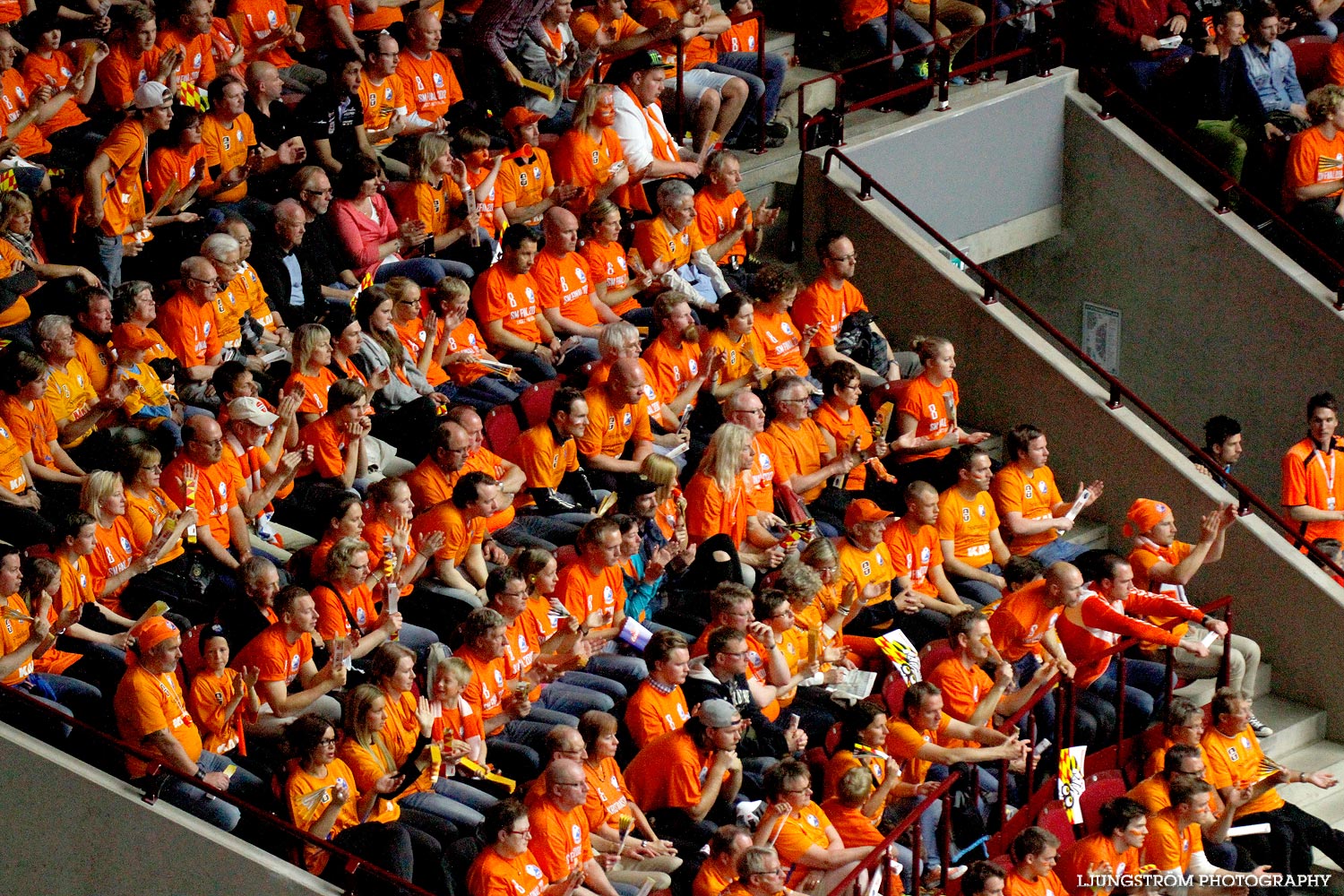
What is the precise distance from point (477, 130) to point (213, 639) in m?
4.25

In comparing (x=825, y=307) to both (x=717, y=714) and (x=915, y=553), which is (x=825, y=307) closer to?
(x=915, y=553)

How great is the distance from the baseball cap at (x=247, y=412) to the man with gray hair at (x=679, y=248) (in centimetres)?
316

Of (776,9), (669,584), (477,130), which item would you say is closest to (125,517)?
(669,584)

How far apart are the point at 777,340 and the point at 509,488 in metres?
2.35

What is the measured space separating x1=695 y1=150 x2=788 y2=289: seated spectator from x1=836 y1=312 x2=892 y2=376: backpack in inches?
26.4

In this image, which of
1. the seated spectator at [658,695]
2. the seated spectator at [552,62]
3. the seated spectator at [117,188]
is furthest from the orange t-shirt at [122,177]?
the seated spectator at [658,695]

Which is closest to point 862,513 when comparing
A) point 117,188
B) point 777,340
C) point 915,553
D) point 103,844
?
point 915,553

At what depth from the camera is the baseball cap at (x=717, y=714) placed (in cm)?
1002

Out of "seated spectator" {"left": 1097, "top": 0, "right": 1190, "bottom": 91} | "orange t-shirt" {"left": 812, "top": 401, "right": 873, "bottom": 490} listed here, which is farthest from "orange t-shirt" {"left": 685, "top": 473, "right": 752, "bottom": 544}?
"seated spectator" {"left": 1097, "top": 0, "right": 1190, "bottom": 91}

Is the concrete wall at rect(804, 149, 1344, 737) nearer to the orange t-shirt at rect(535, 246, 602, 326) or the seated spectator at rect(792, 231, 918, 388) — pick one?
the seated spectator at rect(792, 231, 918, 388)

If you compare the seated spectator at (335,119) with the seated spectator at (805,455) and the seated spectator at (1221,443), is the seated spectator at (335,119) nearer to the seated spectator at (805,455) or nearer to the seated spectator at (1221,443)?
the seated spectator at (805,455)

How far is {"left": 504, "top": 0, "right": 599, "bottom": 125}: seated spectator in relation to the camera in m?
13.7

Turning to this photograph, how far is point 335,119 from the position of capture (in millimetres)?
12781

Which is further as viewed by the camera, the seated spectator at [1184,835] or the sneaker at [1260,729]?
the sneaker at [1260,729]
